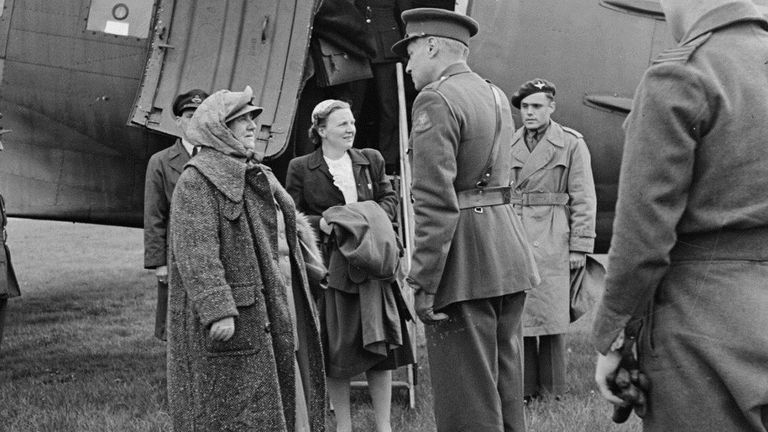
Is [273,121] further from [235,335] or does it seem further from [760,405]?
[760,405]

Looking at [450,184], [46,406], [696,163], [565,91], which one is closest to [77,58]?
[46,406]

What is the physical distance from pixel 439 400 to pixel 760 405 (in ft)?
5.54

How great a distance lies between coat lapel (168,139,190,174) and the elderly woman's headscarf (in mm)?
1860

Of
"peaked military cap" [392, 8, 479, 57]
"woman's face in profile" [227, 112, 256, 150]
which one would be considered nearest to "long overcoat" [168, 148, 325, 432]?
"woman's face in profile" [227, 112, 256, 150]

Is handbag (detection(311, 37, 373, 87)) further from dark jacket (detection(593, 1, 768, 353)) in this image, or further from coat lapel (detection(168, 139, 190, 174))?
dark jacket (detection(593, 1, 768, 353))

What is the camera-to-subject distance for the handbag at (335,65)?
252 inches

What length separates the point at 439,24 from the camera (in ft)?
13.2

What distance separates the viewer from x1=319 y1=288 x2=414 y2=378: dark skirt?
4.85 metres

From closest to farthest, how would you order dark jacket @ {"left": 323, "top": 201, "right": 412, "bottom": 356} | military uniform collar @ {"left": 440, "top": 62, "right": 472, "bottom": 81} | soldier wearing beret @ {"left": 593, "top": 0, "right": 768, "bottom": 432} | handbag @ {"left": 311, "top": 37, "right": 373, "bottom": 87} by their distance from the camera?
soldier wearing beret @ {"left": 593, "top": 0, "right": 768, "bottom": 432} → military uniform collar @ {"left": 440, "top": 62, "right": 472, "bottom": 81} → dark jacket @ {"left": 323, "top": 201, "right": 412, "bottom": 356} → handbag @ {"left": 311, "top": 37, "right": 373, "bottom": 87}

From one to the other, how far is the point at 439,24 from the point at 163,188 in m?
2.43

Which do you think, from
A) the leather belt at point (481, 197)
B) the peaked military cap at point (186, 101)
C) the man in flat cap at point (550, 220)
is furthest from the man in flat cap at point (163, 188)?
the leather belt at point (481, 197)

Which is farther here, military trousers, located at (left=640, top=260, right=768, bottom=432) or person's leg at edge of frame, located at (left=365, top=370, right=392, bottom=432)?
person's leg at edge of frame, located at (left=365, top=370, right=392, bottom=432)

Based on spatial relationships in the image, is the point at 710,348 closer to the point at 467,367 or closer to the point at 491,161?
the point at 467,367

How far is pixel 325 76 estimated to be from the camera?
6430mm
